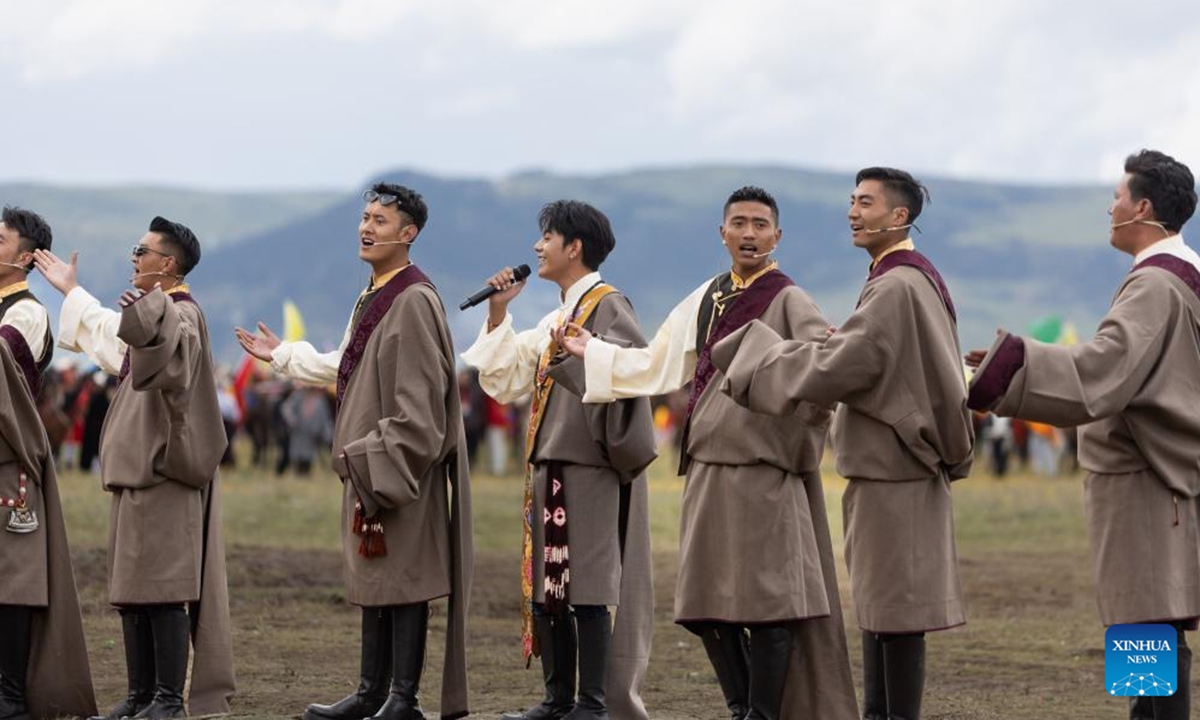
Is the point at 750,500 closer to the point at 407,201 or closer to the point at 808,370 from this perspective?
the point at 808,370

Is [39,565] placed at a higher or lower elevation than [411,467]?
lower

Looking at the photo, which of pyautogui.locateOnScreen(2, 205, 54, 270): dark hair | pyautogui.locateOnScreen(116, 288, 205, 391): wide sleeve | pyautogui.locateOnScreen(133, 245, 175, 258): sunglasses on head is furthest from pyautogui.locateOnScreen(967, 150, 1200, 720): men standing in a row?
pyautogui.locateOnScreen(2, 205, 54, 270): dark hair

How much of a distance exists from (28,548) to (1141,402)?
4609mm

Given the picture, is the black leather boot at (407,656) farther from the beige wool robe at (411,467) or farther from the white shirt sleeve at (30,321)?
the white shirt sleeve at (30,321)

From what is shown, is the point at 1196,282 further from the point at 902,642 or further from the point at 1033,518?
the point at 1033,518

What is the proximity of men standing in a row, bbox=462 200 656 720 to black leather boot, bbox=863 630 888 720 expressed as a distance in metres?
1.03

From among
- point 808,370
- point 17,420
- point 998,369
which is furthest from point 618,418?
point 17,420

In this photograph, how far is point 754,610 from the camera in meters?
7.35

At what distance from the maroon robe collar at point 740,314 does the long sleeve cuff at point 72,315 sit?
269 centimetres

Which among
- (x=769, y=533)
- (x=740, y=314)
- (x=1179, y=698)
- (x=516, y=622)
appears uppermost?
(x=740, y=314)

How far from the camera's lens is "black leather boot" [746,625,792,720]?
24.4ft

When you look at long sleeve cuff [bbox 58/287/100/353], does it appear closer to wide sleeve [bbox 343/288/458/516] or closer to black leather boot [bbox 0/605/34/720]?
black leather boot [bbox 0/605/34/720]

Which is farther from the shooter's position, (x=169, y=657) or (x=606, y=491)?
(x=169, y=657)

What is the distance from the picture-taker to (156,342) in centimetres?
810
